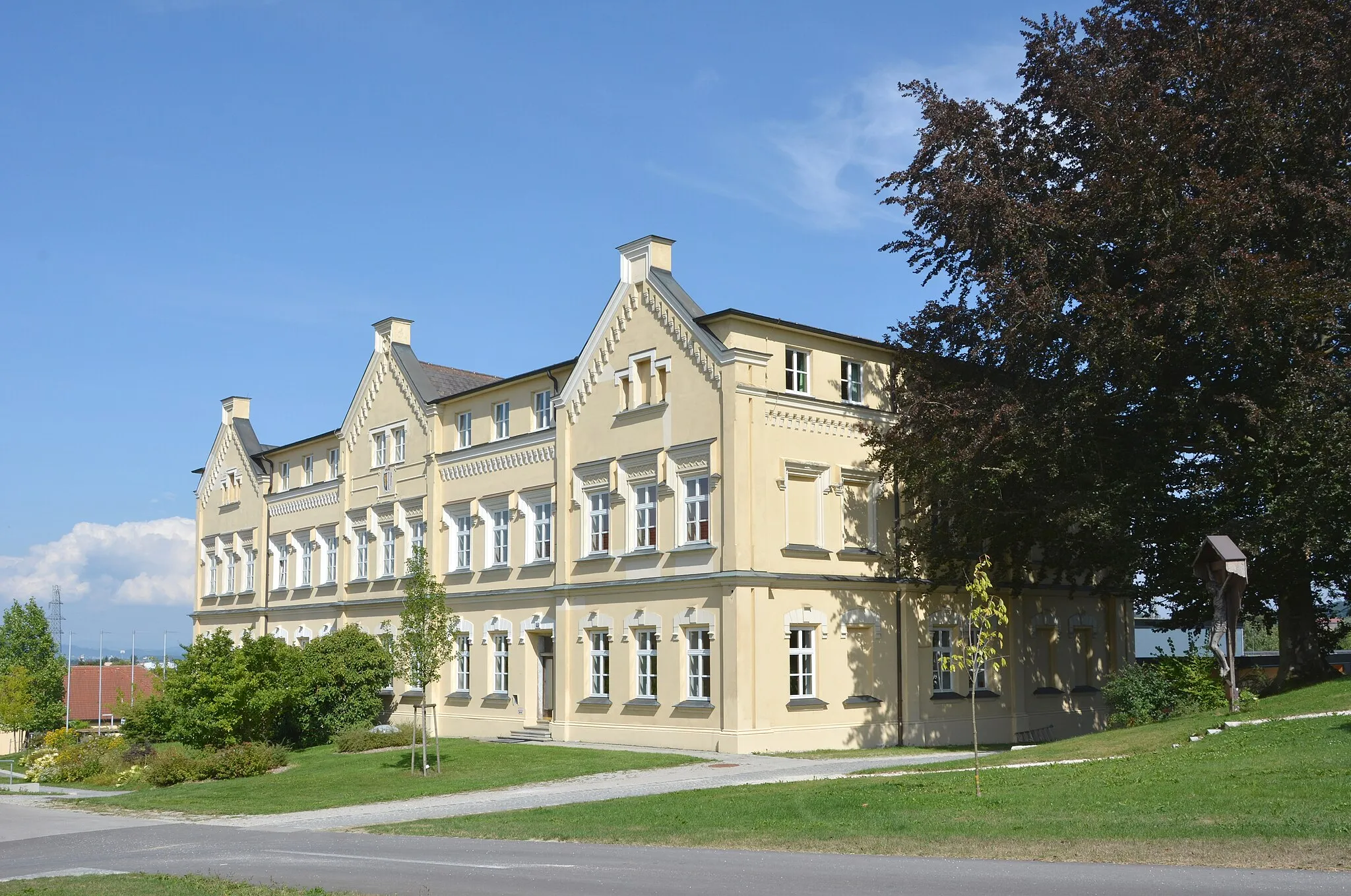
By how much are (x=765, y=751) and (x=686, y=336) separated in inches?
397

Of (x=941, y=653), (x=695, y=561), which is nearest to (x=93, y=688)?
(x=695, y=561)

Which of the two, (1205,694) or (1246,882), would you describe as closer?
(1246,882)

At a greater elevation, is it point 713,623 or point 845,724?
point 713,623

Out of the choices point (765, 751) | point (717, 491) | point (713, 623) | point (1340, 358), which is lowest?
point (765, 751)

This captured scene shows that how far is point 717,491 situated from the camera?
3095 centimetres

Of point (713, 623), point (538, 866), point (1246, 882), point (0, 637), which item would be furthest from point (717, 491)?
point (0, 637)

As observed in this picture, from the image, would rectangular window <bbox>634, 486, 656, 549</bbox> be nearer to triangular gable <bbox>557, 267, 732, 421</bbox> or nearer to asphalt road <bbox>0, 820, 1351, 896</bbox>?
triangular gable <bbox>557, 267, 732, 421</bbox>

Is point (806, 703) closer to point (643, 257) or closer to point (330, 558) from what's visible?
point (643, 257)

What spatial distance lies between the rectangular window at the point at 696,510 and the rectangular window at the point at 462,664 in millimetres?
10922

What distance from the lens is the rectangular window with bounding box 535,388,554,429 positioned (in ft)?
123

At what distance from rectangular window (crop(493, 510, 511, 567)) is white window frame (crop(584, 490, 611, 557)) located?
4.34 metres

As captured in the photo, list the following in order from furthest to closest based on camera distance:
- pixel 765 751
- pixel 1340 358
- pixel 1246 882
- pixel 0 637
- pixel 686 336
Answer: pixel 0 637 < pixel 686 336 < pixel 765 751 < pixel 1340 358 < pixel 1246 882

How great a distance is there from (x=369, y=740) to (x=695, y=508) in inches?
475

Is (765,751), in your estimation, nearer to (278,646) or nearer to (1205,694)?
(1205,694)
